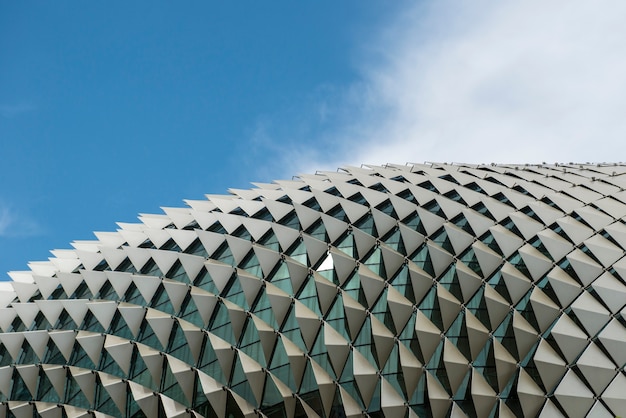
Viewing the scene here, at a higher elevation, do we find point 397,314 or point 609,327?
point 397,314

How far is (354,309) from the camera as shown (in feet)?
101

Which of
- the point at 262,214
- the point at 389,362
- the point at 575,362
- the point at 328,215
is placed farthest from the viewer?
the point at 262,214

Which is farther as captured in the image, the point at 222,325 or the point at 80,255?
the point at 80,255

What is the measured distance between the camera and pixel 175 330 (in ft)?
109

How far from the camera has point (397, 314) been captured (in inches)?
1196

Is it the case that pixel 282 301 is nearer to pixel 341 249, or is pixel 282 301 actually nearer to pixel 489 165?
pixel 341 249

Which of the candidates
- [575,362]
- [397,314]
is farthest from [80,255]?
[575,362]

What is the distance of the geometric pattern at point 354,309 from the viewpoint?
28078mm

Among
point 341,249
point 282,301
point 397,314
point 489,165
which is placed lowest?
point 397,314

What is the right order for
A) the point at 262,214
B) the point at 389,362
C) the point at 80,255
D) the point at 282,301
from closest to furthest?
the point at 389,362, the point at 282,301, the point at 262,214, the point at 80,255

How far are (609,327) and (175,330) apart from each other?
60.1 ft

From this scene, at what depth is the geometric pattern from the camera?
92.1 ft

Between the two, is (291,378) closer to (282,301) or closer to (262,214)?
(282,301)

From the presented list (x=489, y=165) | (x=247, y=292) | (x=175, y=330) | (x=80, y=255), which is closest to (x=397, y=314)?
(x=247, y=292)
